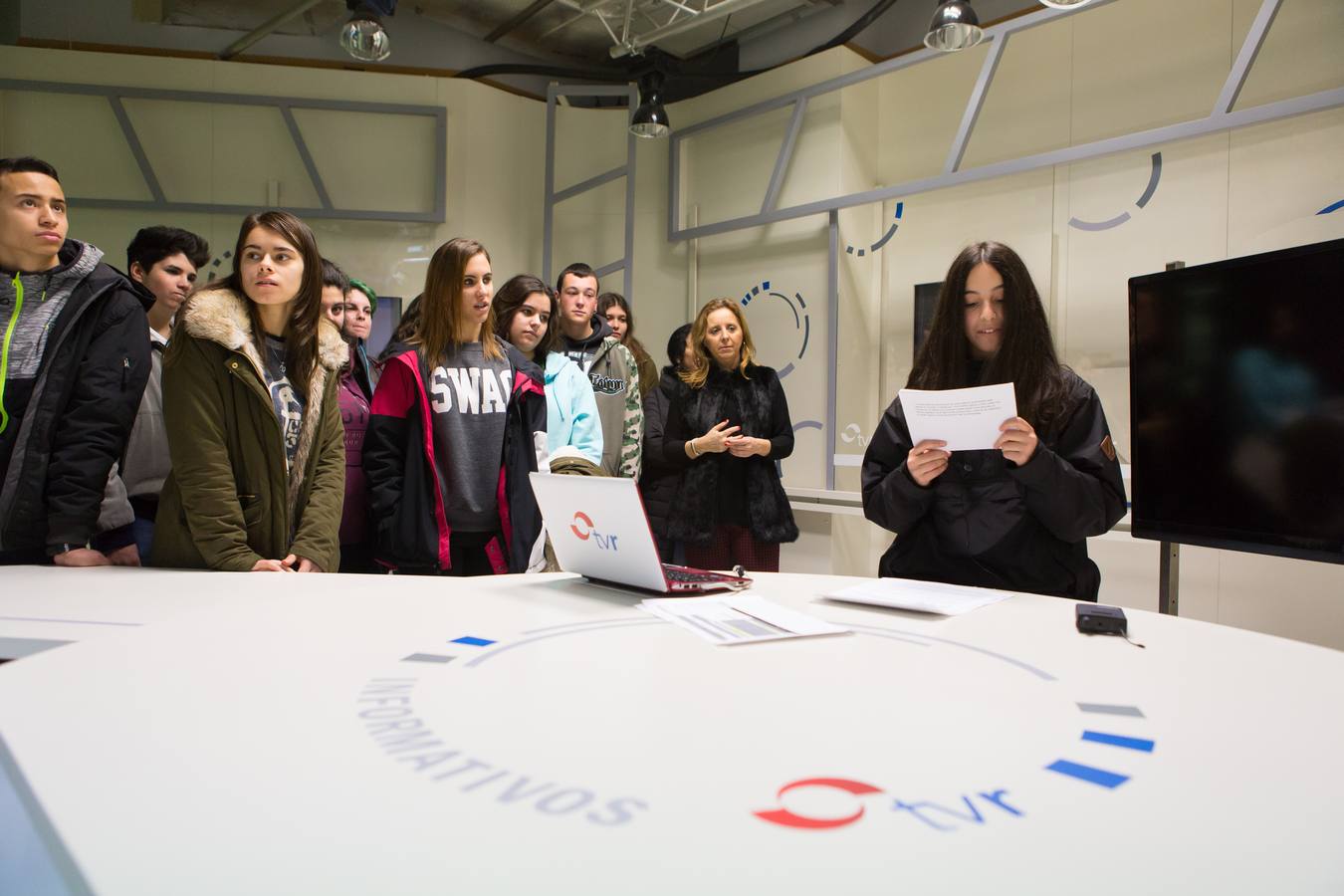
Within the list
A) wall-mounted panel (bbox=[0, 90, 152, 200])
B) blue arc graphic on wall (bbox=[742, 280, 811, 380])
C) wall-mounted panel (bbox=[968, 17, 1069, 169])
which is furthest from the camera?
wall-mounted panel (bbox=[0, 90, 152, 200])

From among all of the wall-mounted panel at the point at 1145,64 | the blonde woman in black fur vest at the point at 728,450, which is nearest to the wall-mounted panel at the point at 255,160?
the blonde woman in black fur vest at the point at 728,450

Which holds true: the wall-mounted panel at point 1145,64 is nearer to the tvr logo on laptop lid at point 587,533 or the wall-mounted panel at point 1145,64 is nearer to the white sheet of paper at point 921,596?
the white sheet of paper at point 921,596

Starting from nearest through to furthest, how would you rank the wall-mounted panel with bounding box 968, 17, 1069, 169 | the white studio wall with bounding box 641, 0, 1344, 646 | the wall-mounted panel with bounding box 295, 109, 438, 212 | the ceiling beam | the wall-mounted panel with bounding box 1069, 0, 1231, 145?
the white studio wall with bounding box 641, 0, 1344, 646, the wall-mounted panel with bounding box 1069, 0, 1231, 145, the wall-mounted panel with bounding box 968, 17, 1069, 169, the wall-mounted panel with bounding box 295, 109, 438, 212, the ceiling beam

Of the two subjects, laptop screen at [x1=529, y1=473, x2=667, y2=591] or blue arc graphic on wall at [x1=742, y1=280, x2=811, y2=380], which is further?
blue arc graphic on wall at [x1=742, y1=280, x2=811, y2=380]

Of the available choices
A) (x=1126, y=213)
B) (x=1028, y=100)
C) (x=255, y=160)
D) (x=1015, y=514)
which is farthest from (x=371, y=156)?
(x=1015, y=514)

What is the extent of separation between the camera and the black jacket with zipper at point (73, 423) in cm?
201

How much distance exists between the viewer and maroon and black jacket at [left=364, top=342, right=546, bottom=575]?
7.81 ft

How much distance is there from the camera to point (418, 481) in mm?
2400

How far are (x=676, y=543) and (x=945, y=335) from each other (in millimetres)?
1801

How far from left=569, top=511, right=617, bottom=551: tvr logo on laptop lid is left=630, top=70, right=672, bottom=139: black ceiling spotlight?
376 cm

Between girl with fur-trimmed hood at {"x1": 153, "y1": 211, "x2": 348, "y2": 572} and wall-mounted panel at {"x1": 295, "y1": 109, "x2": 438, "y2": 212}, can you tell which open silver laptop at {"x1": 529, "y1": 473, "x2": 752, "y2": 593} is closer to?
girl with fur-trimmed hood at {"x1": 153, "y1": 211, "x2": 348, "y2": 572}

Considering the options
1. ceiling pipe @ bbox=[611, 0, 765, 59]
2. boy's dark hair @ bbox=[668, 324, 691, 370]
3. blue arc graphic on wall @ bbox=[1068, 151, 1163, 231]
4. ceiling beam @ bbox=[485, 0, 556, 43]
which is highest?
ceiling beam @ bbox=[485, 0, 556, 43]

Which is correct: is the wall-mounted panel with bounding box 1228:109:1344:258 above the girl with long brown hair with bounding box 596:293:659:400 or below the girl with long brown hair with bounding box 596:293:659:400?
above

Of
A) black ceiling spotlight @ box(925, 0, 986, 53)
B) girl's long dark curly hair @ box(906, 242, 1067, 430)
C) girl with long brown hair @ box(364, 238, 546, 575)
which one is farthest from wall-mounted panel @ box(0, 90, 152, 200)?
girl's long dark curly hair @ box(906, 242, 1067, 430)
